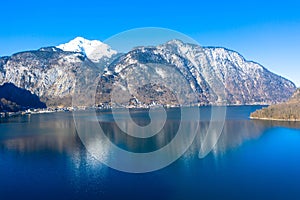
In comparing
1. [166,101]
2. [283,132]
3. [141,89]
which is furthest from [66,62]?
[283,132]

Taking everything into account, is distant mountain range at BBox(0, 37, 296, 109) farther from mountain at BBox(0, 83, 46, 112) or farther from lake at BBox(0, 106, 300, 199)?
lake at BBox(0, 106, 300, 199)

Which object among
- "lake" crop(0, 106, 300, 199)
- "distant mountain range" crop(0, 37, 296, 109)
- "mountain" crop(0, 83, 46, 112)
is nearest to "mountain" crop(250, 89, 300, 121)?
"lake" crop(0, 106, 300, 199)

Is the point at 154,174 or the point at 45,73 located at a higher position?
the point at 45,73

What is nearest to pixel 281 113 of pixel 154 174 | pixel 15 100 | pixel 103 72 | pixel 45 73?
pixel 154 174

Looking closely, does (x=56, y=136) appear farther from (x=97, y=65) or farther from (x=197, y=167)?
(x=97, y=65)

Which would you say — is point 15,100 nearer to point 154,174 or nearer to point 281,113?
point 281,113

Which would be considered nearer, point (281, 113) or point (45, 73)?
point (281, 113)

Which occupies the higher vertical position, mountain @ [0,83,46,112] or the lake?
mountain @ [0,83,46,112]

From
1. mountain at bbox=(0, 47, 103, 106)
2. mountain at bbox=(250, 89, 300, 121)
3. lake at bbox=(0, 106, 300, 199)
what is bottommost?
lake at bbox=(0, 106, 300, 199)

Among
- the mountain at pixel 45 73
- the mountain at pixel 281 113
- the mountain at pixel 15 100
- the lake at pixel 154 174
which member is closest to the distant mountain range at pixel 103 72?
the mountain at pixel 45 73

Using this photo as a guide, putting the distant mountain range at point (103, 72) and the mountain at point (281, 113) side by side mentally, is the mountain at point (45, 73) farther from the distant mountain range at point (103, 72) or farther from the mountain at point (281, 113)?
the mountain at point (281, 113)
